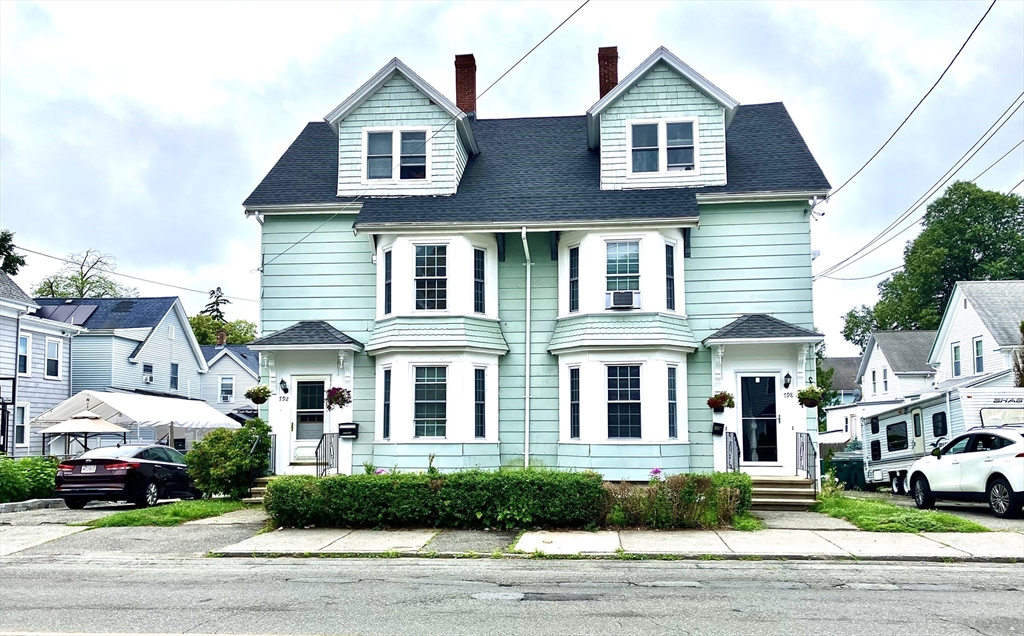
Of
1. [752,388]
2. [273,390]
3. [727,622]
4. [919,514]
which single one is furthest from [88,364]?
[727,622]

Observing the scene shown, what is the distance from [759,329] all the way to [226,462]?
1145cm

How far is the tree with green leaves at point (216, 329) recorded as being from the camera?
7438 centimetres

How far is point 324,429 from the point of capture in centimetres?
1980

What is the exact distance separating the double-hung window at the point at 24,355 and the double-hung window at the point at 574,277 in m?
22.9

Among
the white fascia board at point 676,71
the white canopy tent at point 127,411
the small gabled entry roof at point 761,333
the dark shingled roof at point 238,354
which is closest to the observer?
the small gabled entry roof at point 761,333

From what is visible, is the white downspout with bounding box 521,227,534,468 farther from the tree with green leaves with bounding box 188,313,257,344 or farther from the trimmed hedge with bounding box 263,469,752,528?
the tree with green leaves with bounding box 188,313,257,344

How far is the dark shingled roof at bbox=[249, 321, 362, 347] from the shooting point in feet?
63.4

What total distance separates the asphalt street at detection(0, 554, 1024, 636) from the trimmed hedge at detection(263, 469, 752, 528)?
93.7 inches

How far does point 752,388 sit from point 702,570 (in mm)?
9179

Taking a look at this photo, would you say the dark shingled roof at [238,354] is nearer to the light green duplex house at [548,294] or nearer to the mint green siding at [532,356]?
the light green duplex house at [548,294]

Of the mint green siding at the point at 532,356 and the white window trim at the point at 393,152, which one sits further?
the white window trim at the point at 393,152

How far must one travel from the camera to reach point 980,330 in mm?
38875

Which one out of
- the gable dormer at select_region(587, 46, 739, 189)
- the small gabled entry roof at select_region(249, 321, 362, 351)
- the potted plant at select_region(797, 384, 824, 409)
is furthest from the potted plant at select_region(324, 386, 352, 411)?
the potted plant at select_region(797, 384, 824, 409)

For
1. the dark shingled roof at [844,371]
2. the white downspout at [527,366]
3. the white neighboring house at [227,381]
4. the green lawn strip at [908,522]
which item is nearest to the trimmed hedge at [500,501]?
the green lawn strip at [908,522]
